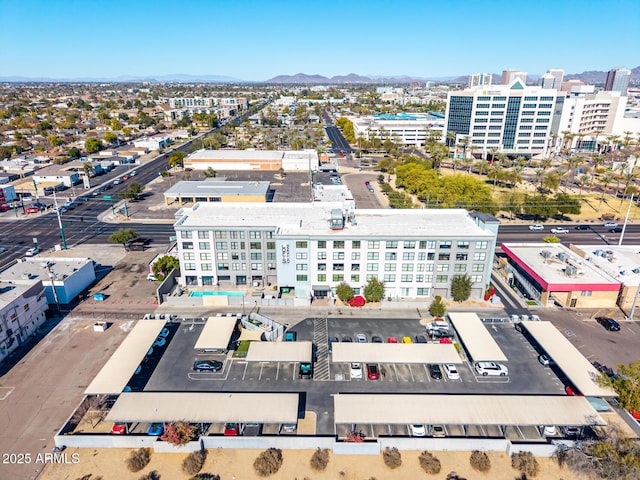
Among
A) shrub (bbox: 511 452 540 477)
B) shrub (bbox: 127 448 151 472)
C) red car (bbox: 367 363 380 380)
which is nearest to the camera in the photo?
shrub (bbox: 511 452 540 477)

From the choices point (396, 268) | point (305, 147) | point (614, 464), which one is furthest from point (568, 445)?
point (305, 147)

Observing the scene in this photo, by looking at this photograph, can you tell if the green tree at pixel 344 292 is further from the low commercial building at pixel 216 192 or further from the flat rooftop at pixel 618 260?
the low commercial building at pixel 216 192

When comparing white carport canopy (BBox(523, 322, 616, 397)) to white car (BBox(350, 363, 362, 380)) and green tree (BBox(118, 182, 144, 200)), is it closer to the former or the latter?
white car (BBox(350, 363, 362, 380))

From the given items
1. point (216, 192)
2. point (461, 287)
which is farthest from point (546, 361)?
point (216, 192)

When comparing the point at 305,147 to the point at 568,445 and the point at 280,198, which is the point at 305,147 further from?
the point at 568,445

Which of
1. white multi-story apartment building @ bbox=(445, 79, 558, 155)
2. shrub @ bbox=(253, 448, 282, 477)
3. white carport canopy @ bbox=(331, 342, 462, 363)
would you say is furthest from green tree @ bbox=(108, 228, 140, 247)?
white multi-story apartment building @ bbox=(445, 79, 558, 155)

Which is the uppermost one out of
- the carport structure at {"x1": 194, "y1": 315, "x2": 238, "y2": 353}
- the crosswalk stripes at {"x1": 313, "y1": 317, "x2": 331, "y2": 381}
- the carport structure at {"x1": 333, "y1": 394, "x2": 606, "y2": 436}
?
the carport structure at {"x1": 333, "y1": 394, "x2": 606, "y2": 436}
